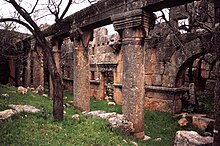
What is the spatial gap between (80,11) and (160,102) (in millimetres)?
5118

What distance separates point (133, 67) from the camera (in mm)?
6258

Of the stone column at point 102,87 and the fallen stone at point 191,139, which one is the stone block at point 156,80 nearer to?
the stone column at point 102,87

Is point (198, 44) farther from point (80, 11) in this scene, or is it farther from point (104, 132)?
point (104, 132)

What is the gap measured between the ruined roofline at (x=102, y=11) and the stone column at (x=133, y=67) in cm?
29

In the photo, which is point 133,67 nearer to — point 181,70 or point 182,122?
point 182,122

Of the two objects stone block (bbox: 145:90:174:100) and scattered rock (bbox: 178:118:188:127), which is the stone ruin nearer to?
stone block (bbox: 145:90:174:100)

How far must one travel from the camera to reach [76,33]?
8797mm

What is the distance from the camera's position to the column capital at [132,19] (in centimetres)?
598

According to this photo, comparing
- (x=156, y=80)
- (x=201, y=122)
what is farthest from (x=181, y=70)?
(x=201, y=122)

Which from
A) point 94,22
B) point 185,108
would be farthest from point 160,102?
point 94,22

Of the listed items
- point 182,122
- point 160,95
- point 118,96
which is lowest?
point 182,122

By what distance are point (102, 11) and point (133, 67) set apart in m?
2.21

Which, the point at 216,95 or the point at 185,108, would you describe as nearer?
the point at 216,95

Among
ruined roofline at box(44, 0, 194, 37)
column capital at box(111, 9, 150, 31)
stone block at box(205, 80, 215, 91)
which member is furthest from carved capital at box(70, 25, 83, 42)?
stone block at box(205, 80, 215, 91)
